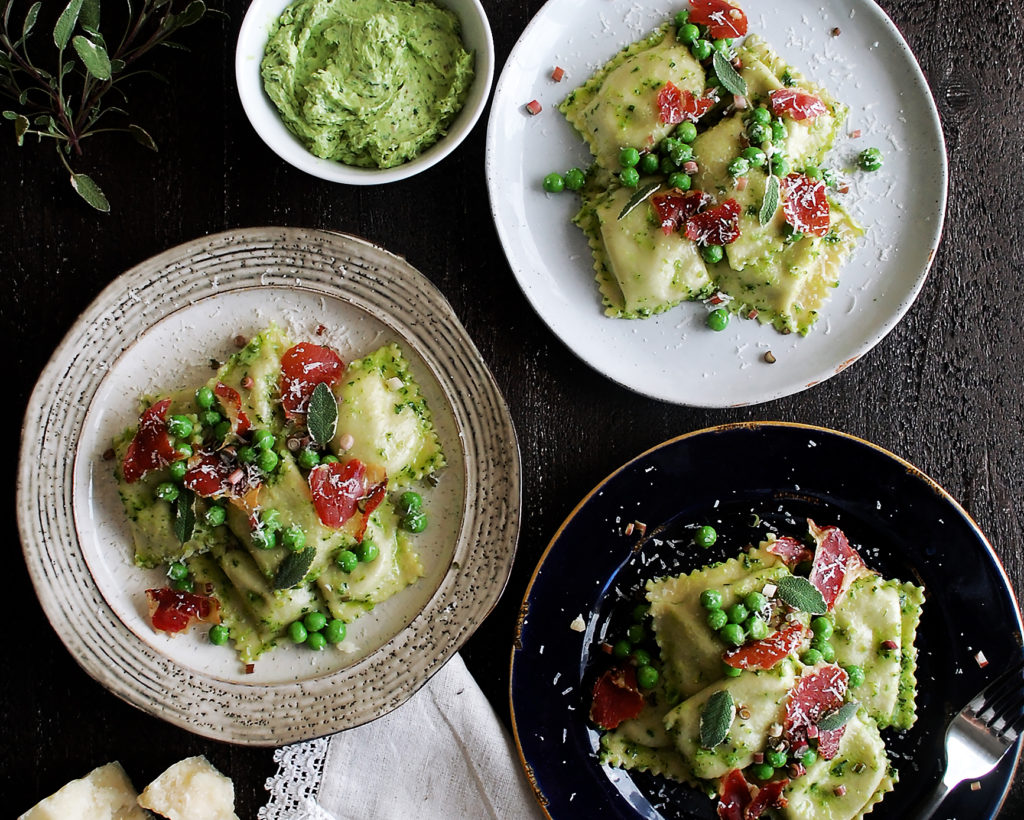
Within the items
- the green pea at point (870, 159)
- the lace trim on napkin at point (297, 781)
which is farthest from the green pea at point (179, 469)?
the green pea at point (870, 159)

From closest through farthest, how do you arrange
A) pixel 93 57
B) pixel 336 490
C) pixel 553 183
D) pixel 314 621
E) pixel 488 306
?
pixel 93 57 → pixel 336 490 → pixel 314 621 → pixel 553 183 → pixel 488 306

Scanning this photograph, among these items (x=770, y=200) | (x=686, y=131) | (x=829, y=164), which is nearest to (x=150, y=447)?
(x=686, y=131)

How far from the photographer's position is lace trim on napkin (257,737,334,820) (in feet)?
Result: 15.4

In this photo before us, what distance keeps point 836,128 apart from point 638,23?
1.23 meters

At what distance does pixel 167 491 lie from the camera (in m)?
4.17

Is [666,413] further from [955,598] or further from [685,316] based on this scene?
[955,598]

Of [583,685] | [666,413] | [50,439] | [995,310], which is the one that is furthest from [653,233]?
[50,439]

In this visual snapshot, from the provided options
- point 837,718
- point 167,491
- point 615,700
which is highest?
point 167,491

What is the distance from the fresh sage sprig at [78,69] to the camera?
4.07 meters

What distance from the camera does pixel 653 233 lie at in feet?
14.8

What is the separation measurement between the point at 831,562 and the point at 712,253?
1816 millimetres

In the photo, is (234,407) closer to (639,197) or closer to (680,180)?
(639,197)

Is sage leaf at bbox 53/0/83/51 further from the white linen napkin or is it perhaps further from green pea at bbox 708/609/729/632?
green pea at bbox 708/609/729/632

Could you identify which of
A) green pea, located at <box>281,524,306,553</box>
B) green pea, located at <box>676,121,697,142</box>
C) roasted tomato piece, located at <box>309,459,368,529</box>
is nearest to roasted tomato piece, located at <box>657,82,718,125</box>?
green pea, located at <box>676,121,697,142</box>
